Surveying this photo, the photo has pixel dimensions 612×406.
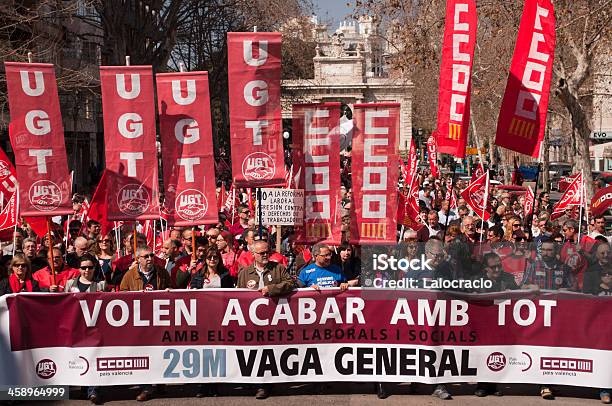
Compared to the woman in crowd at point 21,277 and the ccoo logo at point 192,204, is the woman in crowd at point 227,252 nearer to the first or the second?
the ccoo logo at point 192,204

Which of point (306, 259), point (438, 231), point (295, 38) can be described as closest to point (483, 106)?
point (295, 38)

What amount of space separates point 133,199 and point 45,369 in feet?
8.06

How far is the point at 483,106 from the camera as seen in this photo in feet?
172

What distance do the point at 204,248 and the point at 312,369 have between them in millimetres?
2756

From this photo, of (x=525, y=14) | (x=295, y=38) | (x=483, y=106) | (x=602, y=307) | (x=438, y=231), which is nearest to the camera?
(x=602, y=307)

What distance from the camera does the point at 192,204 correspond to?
11.7 m

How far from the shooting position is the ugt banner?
31.9ft

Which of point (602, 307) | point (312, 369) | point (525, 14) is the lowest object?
point (312, 369)

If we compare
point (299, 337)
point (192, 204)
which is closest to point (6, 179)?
point (192, 204)

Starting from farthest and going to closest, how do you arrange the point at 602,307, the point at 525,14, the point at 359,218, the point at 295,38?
1. the point at 295,38
2. the point at 525,14
3. the point at 359,218
4. the point at 602,307

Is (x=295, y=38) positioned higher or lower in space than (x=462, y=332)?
higher

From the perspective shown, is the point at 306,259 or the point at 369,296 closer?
the point at 369,296

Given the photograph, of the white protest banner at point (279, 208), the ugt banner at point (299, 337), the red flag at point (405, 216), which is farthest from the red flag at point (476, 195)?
the ugt banner at point (299, 337)

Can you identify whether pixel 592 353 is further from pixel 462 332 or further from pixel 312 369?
pixel 312 369
